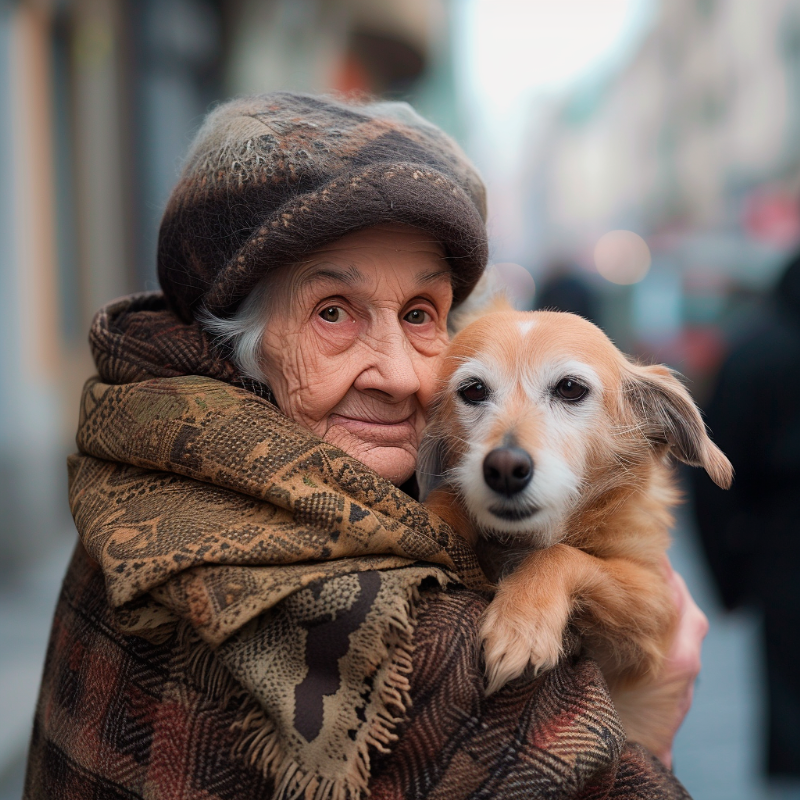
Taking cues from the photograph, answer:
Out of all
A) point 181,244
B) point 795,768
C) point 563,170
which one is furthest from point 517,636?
point 563,170

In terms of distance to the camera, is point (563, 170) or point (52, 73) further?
point (563, 170)

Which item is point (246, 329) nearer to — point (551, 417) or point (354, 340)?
point (354, 340)

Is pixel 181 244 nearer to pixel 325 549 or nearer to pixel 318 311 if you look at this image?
pixel 318 311

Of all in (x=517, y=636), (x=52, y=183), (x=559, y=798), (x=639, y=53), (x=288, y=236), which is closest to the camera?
(x=559, y=798)

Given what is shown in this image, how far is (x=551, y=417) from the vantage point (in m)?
2.38

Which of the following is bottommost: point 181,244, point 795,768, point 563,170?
point 563,170

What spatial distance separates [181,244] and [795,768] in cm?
429

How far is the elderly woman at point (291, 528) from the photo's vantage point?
64.9 inches

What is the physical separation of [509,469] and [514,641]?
49 centimetres

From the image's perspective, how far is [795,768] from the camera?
14.5 ft

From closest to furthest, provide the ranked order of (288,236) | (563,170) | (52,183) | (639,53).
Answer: (288,236) < (52,183) < (639,53) < (563,170)

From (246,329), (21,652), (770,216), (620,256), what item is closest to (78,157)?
(21,652)

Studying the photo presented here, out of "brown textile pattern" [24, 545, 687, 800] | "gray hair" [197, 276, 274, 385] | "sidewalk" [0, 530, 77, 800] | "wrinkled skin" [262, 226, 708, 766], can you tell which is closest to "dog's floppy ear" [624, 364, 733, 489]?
"wrinkled skin" [262, 226, 708, 766]

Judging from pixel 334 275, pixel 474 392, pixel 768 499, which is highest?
pixel 334 275
